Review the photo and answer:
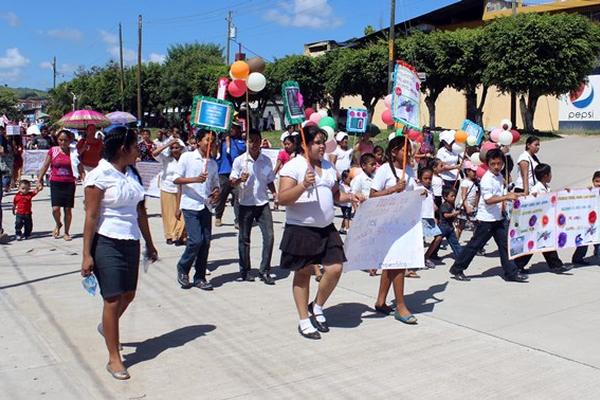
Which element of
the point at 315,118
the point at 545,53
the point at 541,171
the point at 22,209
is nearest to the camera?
the point at 541,171

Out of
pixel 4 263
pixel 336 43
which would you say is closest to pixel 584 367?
pixel 4 263

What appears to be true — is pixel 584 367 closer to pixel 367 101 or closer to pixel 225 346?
pixel 225 346

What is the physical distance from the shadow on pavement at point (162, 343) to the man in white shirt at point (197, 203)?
52.9 inches

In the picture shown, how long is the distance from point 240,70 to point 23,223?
5303 mm

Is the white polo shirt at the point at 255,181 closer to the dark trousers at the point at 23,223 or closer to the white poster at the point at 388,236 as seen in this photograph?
the white poster at the point at 388,236

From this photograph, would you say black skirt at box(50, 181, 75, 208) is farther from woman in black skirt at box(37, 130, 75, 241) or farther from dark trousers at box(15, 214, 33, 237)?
dark trousers at box(15, 214, 33, 237)

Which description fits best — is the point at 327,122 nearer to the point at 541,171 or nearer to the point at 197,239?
the point at 197,239

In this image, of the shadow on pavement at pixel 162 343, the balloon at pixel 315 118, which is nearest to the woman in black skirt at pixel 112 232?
the shadow on pavement at pixel 162 343

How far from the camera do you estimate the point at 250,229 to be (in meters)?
7.27

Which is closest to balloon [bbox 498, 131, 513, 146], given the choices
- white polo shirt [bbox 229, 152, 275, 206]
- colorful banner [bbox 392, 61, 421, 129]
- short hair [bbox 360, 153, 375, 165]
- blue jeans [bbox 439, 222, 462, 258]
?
blue jeans [bbox 439, 222, 462, 258]

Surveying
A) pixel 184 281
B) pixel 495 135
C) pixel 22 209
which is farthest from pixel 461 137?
pixel 22 209

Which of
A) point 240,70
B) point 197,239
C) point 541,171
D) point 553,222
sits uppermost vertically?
point 240,70

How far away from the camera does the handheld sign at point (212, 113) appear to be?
7234 millimetres

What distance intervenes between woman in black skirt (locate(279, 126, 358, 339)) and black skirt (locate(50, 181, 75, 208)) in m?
5.73
